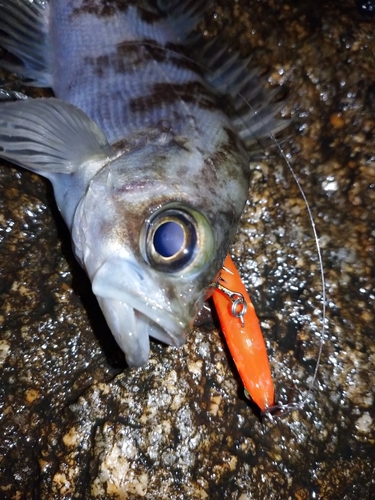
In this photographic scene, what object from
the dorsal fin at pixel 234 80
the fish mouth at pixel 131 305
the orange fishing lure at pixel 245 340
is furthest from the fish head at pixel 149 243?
the dorsal fin at pixel 234 80

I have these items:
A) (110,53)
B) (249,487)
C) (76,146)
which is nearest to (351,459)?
(249,487)

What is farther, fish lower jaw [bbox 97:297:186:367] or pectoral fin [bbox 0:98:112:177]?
pectoral fin [bbox 0:98:112:177]

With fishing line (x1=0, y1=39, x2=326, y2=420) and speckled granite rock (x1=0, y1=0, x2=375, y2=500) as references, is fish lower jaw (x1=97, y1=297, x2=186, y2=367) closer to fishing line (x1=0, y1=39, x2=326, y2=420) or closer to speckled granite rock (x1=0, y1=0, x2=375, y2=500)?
speckled granite rock (x1=0, y1=0, x2=375, y2=500)

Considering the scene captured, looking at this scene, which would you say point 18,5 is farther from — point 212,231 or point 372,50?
point 372,50

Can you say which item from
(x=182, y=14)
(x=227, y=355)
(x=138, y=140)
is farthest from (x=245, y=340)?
(x=182, y=14)

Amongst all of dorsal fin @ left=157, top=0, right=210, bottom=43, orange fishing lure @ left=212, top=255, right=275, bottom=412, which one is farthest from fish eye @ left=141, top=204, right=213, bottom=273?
dorsal fin @ left=157, top=0, right=210, bottom=43

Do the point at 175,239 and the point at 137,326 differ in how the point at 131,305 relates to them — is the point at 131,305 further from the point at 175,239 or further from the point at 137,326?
the point at 175,239

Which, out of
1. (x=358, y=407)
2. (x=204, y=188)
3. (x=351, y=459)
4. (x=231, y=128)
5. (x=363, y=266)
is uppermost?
(x=231, y=128)
